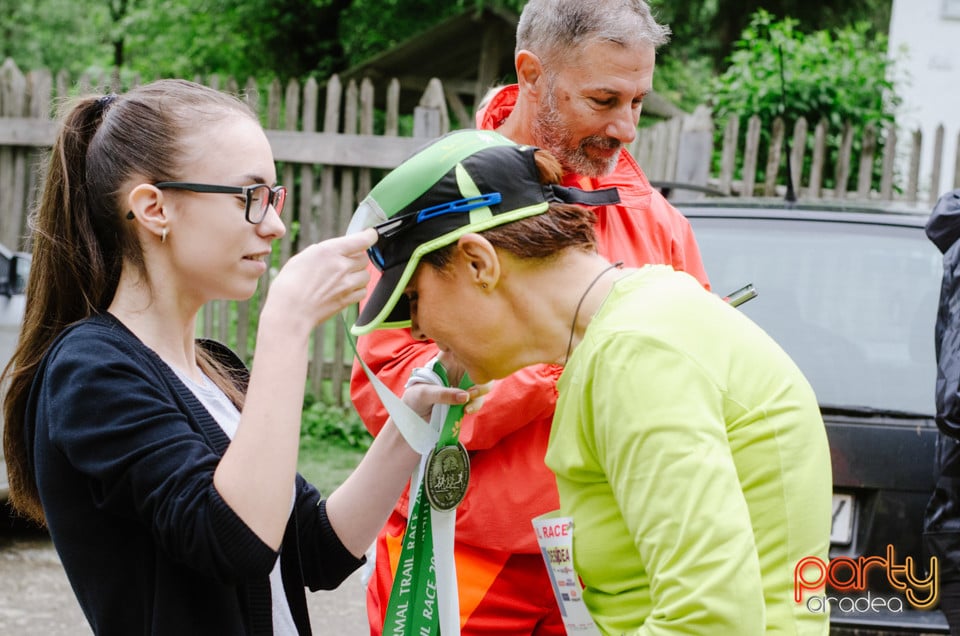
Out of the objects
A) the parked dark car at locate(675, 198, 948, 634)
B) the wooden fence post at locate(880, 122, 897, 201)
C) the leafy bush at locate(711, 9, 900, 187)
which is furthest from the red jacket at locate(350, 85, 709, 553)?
the leafy bush at locate(711, 9, 900, 187)

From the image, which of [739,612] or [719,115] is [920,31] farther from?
[739,612]

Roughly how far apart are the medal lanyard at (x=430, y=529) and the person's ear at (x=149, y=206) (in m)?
0.37

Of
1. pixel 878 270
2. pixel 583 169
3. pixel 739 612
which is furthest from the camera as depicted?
pixel 878 270

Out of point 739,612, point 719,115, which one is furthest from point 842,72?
point 739,612

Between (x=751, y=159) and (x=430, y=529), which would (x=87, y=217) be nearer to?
(x=430, y=529)

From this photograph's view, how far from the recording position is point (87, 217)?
1.94 meters

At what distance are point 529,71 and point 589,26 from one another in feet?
0.60

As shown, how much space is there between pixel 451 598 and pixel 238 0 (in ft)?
48.8

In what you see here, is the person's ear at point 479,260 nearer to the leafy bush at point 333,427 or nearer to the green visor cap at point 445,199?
the green visor cap at point 445,199

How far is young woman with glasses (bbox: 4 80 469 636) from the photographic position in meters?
1.68

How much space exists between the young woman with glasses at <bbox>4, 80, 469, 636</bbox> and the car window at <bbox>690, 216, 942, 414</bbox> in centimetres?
194

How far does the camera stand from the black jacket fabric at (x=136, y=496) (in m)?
1.66

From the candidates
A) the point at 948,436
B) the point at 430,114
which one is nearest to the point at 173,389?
the point at 948,436

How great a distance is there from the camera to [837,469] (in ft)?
10.9
